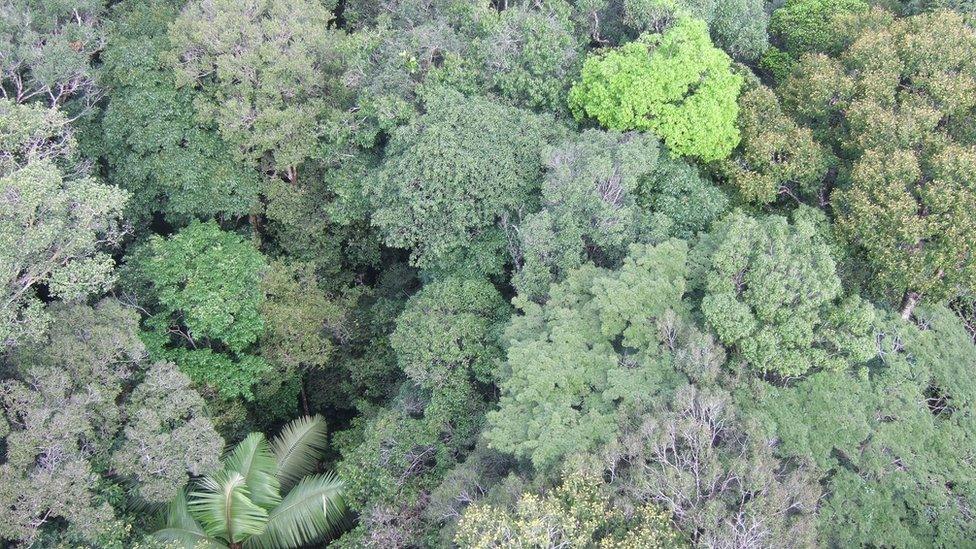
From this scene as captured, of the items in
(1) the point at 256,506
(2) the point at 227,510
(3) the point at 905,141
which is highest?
(3) the point at 905,141

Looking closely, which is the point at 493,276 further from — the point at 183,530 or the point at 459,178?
the point at 183,530

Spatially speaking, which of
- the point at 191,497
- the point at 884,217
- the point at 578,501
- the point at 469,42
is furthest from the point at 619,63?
the point at 191,497

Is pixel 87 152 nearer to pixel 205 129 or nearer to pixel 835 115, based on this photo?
pixel 205 129

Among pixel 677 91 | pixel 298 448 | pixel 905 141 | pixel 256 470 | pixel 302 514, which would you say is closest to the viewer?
pixel 905 141

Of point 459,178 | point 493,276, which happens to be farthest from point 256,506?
point 459,178

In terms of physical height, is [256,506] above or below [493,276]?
below

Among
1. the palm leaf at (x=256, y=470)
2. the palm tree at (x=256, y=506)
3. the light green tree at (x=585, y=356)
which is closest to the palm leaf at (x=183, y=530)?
the palm tree at (x=256, y=506)

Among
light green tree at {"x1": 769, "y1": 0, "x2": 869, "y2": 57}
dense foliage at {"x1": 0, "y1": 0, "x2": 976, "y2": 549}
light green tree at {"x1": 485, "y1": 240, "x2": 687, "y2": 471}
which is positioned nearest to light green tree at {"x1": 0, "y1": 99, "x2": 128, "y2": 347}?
dense foliage at {"x1": 0, "y1": 0, "x2": 976, "y2": 549}
